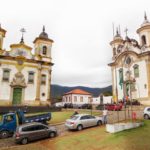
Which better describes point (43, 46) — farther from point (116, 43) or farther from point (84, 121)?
point (84, 121)

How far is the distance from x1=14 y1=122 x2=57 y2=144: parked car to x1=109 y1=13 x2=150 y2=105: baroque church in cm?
2186

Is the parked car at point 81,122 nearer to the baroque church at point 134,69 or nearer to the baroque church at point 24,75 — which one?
the baroque church at point 134,69

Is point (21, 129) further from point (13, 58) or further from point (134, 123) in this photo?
point (13, 58)

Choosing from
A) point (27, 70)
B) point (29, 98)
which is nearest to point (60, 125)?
point (29, 98)

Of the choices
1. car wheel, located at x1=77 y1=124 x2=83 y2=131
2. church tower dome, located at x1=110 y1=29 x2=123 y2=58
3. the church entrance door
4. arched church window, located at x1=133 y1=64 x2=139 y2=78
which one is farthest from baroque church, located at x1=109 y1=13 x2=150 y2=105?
the church entrance door

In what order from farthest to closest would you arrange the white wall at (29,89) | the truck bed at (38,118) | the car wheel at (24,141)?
the white wall at (29,89) < the truck bed at (38,118) < the car wheel at (24,141)

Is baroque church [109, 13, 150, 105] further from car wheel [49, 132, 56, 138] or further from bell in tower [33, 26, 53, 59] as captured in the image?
car wheel [49, 132, 56, 138]

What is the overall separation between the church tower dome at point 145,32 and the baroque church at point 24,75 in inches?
777

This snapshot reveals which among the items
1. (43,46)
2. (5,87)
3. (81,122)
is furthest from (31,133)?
(43,46)

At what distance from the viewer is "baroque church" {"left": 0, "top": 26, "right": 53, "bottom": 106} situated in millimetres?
32656

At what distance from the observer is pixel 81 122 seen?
1599 centimetres

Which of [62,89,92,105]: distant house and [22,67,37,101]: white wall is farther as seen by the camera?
[62,89,92,105]: distant house

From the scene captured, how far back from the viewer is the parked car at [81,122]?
51.3 feet

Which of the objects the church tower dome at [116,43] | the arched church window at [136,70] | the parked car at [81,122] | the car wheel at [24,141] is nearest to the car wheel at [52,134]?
the parked car at [81,122]
